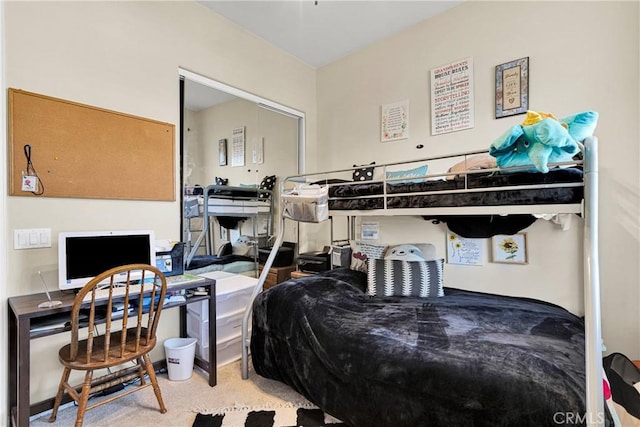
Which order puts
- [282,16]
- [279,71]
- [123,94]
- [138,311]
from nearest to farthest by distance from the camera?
1. [138,311]
2. [123,94]
3. [282,16]
4. [279,71]

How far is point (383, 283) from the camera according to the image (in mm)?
2297

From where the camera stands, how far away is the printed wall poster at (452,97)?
2.61 m

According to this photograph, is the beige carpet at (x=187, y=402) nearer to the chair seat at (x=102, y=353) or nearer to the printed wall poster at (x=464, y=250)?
the chair seat at (x=102, y=353)

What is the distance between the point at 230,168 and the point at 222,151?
18 cm

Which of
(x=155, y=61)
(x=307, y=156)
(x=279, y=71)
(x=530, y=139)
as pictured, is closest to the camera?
(x=530, y=139)

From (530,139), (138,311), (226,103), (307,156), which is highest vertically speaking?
(226,103)

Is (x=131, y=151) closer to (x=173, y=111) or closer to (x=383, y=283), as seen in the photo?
(x=173, y=111)

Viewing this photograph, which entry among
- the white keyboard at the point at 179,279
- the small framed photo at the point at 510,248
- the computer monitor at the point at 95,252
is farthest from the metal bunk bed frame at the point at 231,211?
the small framed photo at the point at 510,248

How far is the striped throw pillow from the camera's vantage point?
2273 millimetres

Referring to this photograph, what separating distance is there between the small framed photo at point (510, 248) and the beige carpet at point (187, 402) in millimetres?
1779

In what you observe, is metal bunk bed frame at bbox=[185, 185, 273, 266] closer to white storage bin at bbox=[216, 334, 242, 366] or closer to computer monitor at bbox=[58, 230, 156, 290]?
computer monitor at bbox=[58, 230, 156, 290]

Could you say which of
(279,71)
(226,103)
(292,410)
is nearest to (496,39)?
(279,71)

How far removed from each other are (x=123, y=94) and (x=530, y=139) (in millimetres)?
2499

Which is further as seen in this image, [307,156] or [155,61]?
[307,156]
